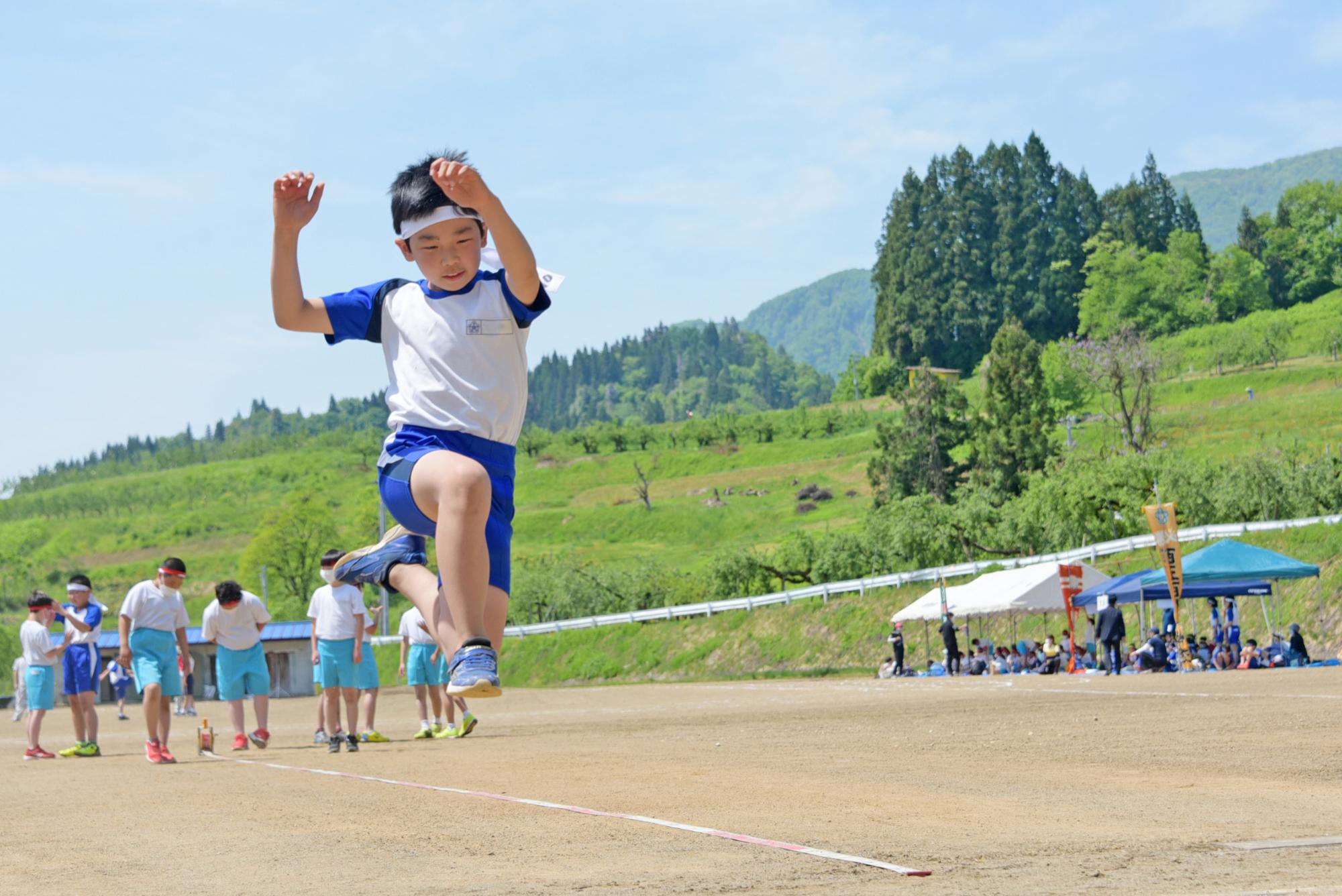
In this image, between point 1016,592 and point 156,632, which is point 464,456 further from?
point 1016,592

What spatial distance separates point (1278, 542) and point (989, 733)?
82.9 feet

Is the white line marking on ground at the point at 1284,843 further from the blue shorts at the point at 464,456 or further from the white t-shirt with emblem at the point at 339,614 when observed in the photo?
the white t-shirt with emblem at the point at 339,614

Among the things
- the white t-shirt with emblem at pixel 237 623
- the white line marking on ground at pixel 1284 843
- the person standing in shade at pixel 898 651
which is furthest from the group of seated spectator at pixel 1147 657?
the white line marking on ground at pixel 1284 843

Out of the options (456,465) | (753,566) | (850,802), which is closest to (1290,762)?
(850,802)

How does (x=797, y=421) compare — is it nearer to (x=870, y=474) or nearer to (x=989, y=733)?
(x=870, y=474)

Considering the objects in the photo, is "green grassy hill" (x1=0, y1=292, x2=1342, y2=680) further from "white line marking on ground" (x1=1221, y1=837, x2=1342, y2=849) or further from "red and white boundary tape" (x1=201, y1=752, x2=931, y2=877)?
"white line marking on ground" (x1=1221, y1=837, x2=1342, y2=849)

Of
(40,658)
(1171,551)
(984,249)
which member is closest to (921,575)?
(1171,551)

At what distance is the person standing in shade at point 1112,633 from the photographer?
25703 mm

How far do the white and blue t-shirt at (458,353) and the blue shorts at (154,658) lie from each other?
920cm

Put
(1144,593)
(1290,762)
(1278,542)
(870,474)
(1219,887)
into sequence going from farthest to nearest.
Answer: (870,474), (1278,542), (1144,593), (1290,762), (1219,887)

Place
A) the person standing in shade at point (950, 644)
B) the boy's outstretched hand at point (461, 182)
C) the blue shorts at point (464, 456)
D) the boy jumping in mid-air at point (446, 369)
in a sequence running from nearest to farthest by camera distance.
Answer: the boy's outstretched hand at point (461, 182), the boy jumping in mid-air at point (446, 369), the blue shorts at point (464, 456), the person standing in shade at point (950, 644)

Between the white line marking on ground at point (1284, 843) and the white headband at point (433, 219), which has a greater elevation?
the white headband at point (433, 219)

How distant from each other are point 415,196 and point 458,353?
0.64 m

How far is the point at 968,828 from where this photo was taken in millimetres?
5734
